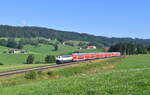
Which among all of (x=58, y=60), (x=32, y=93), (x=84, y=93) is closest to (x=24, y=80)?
(x=32, y=93)

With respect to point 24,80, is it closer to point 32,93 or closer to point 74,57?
point 32,93

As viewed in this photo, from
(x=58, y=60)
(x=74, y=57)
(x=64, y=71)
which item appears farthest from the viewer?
(x=74, y=57)

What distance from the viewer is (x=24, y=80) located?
32.6 metres

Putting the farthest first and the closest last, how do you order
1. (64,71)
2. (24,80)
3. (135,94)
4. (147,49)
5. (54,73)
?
(147,49), (64,71), (54,73), (24,80), (135,94)

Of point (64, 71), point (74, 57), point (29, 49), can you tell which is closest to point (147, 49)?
point (29, 49)

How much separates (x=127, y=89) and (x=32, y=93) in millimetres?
5208

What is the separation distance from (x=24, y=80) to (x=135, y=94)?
21.3m

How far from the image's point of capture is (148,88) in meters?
14.1

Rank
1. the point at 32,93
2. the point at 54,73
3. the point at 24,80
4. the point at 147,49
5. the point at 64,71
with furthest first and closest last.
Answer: the point at 147,49 → the point at 64,71 → the point at 54,73 → the point at 24,80 → the point at 32,93

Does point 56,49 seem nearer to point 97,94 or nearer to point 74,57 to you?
point 74,57

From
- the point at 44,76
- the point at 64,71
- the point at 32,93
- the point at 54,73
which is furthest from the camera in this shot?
the point at 64,71

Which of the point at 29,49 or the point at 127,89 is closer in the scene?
the point at 127,89

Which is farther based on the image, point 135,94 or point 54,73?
point 54,73

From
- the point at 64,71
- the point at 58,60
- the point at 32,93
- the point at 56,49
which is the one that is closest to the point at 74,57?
the point at 58,60
